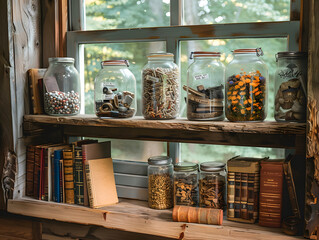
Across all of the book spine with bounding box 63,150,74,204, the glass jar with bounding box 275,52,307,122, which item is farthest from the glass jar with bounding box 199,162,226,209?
the book spine with bounding box 63,150,74,204

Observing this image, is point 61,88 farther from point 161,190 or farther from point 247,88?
point 247,88

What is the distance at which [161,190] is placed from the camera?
1.74m

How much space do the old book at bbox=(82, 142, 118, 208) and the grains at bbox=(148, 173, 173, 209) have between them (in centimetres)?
21

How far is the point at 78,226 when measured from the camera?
6.11ft

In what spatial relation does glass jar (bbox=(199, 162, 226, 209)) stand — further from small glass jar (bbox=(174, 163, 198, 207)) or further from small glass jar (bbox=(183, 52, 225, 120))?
small glass jar (bbox=(183, 52, 225, 120))

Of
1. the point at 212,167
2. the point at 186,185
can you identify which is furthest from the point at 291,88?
the point at 186,185

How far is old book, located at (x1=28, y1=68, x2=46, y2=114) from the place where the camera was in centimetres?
193

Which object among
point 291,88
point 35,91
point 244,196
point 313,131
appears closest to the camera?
point 313,131

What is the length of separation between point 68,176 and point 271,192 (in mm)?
924

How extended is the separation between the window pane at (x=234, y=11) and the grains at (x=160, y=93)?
0.33 metres

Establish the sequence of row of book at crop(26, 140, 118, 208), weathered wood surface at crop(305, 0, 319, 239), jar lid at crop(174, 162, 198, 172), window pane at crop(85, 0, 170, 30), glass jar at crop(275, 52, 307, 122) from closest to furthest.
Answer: weathered wood surface at crop(305, 0, 319, 239), glass jar at crop(275, 52, 307, 122), jar lid at crop(174, 162, 198, 172), row of book at crop(26, 140, 118, 208), window pane at crop(85, 0, 170, 30)

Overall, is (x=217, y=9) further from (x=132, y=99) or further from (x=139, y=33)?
(x=132, y=99)

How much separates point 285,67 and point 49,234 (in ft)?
4.43

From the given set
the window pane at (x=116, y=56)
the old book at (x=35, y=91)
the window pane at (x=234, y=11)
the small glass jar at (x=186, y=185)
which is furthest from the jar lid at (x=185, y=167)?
the old book at (x=35, y=91)
